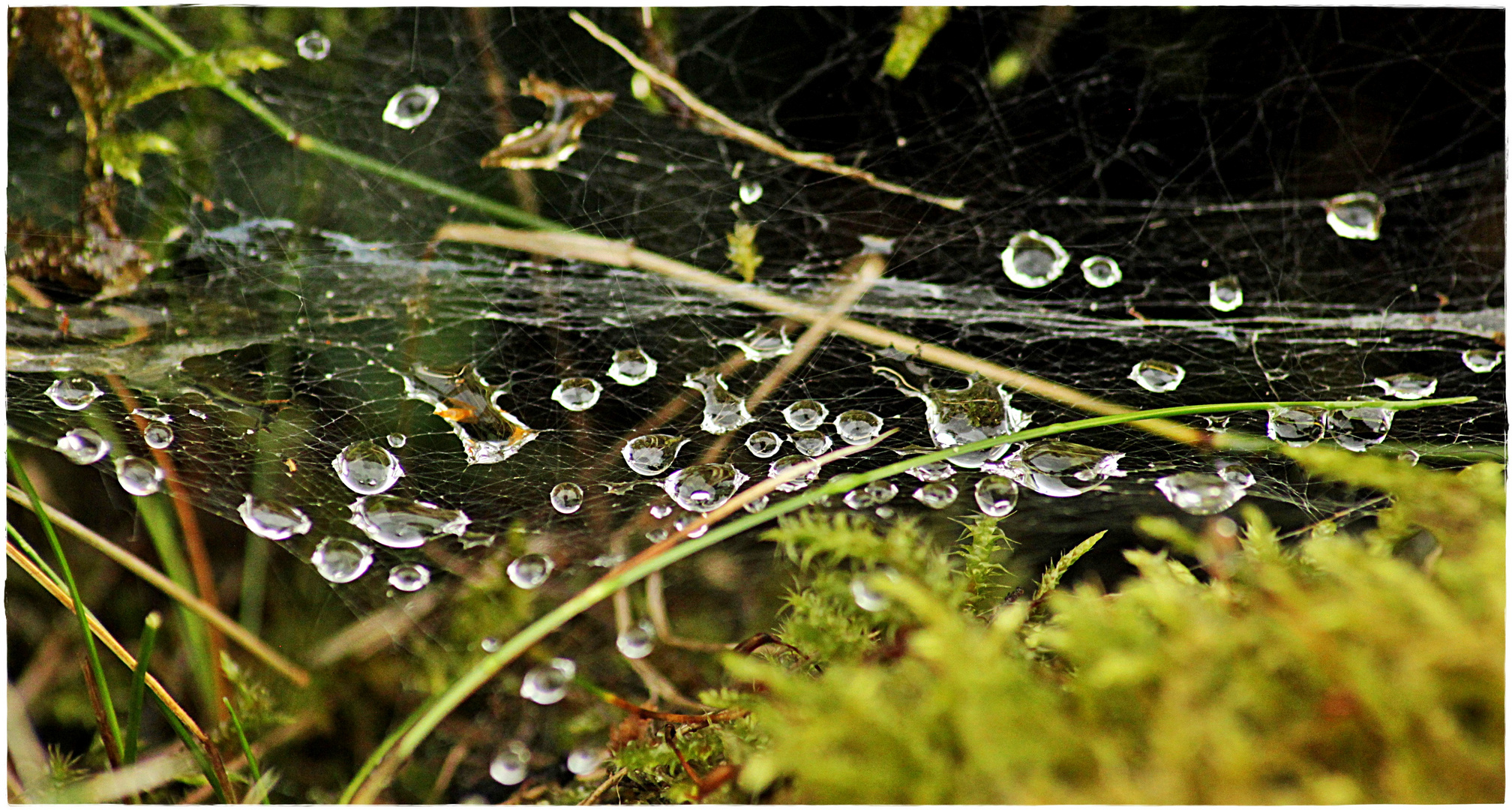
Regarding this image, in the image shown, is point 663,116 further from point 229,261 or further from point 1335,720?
point 1335,720

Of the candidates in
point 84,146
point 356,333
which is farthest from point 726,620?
point 84,146

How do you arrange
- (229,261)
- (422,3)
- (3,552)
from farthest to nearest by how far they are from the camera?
1. (229,261)
2. (422,3)
3. (3,552)

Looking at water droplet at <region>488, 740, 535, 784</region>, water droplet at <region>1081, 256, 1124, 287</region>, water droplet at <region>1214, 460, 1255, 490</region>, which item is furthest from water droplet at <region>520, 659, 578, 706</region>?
water droplet at <region>1081, 256, 1124, 287</region>

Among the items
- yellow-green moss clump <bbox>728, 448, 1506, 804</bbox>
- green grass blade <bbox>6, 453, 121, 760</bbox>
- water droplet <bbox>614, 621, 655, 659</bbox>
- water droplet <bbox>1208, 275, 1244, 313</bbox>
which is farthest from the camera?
water droplet <bbox>1208, 275, 1244, 313</bbox>

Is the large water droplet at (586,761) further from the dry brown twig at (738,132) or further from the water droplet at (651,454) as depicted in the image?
the dry brown twig at (738,132)

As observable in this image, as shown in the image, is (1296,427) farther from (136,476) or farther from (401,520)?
(136,476)

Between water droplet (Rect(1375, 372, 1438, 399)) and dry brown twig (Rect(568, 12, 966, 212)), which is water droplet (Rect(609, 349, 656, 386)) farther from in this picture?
water droplet (Rect(1375, 372, 1438, 399))
